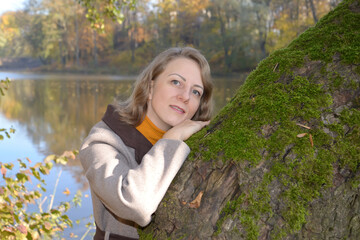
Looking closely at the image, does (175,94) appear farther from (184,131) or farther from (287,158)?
(287,158)

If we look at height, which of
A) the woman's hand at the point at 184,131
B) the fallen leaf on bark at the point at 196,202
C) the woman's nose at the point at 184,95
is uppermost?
the woman's nose at the point at 184,95

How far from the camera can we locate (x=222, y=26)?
32.7 m

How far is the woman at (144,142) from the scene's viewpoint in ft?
4.16

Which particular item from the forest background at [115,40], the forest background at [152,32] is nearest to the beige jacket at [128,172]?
the forest background at [115,40]

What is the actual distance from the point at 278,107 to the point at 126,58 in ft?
150

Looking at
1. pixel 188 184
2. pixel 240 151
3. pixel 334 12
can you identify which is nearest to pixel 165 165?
pixel 188 184

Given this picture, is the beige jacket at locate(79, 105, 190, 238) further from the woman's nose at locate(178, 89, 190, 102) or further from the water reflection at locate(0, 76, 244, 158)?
the water reflection at locate(0, 76, 244, 158)

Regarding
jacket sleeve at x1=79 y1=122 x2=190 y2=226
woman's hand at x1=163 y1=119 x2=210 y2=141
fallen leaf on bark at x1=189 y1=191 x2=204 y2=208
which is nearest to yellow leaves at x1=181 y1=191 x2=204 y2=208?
fallen leaf on bark at x1=189 y1=191 x2=204 y2=208

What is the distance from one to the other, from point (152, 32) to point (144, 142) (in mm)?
42831

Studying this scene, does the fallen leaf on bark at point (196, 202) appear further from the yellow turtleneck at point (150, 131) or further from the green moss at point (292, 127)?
the yellow turtleneck at point (150, 131)

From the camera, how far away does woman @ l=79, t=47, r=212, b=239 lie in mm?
1268

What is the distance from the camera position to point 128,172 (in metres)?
1.33

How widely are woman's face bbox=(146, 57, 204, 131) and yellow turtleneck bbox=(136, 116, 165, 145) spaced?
0.10 ft

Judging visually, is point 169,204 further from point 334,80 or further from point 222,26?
point 222,26
